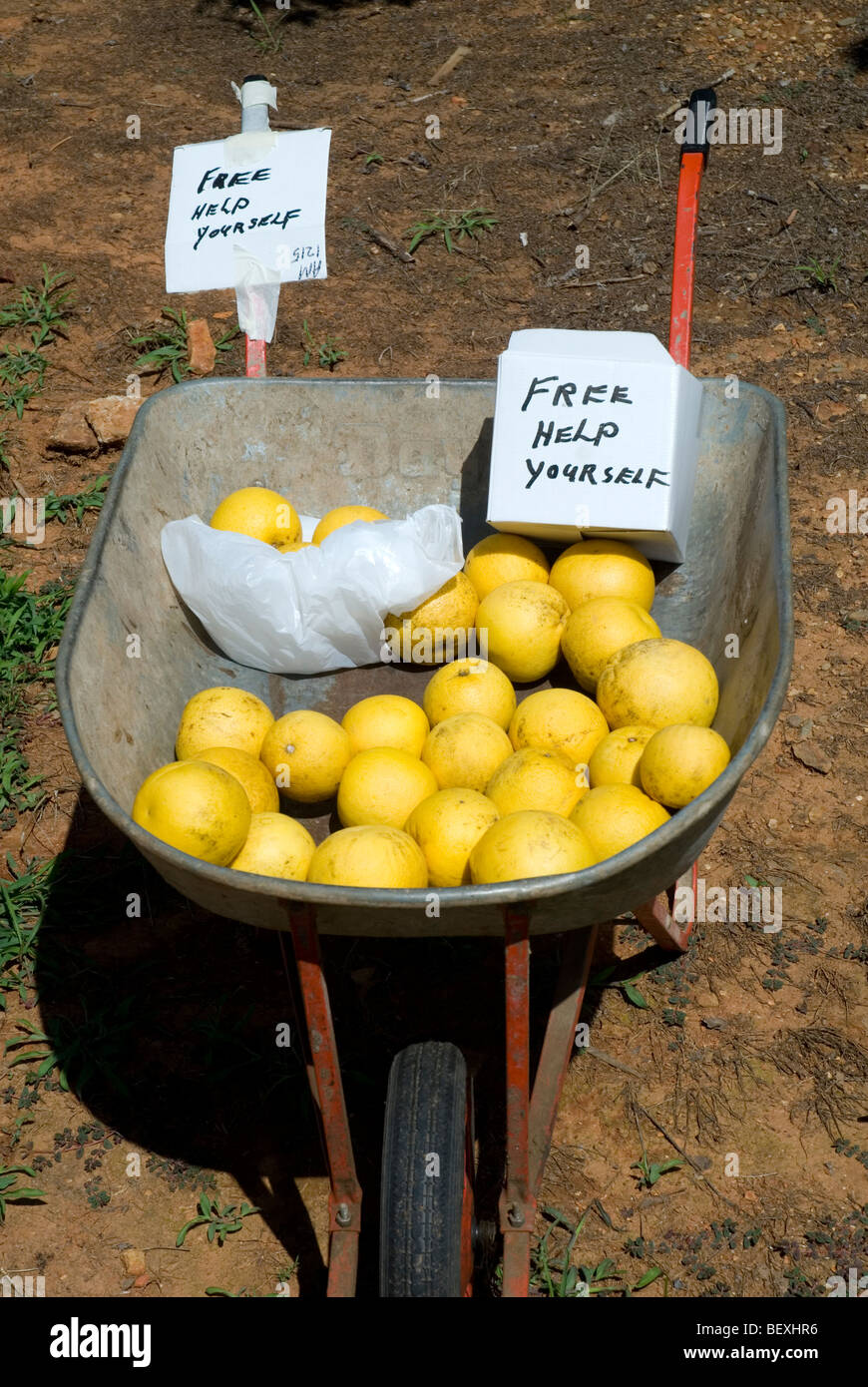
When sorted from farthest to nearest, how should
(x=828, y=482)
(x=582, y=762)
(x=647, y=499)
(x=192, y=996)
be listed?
(x=828, y=482) → (x=192, y=996) → (x=647, y=499) → (x=582, y=762)

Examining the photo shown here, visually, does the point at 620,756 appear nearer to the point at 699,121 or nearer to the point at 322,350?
the point at 699,121

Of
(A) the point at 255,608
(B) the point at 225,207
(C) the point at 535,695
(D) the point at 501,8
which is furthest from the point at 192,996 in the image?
(D) the point at 501,8

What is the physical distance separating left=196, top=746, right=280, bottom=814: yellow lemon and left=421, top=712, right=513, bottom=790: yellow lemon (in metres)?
0.34

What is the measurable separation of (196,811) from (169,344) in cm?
374

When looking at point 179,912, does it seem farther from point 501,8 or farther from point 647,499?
point 501,8

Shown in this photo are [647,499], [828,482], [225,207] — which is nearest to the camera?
[647,499]

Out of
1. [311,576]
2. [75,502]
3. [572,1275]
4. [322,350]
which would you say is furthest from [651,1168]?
[322,350]

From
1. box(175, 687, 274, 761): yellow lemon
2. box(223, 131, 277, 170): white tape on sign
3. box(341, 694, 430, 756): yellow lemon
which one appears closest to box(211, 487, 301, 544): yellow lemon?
box(175, 687, 274, 761): yellow lemon

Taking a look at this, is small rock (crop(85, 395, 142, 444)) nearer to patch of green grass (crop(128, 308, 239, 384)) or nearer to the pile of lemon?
patch of green grass (crop(128, 308, 239, 384))

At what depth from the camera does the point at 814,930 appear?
10.6ft

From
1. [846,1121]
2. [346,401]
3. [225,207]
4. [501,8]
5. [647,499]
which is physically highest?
[501,8]

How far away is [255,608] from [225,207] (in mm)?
971

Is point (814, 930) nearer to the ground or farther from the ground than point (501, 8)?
nearer to the ground

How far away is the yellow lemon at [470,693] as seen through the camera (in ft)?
8.22
